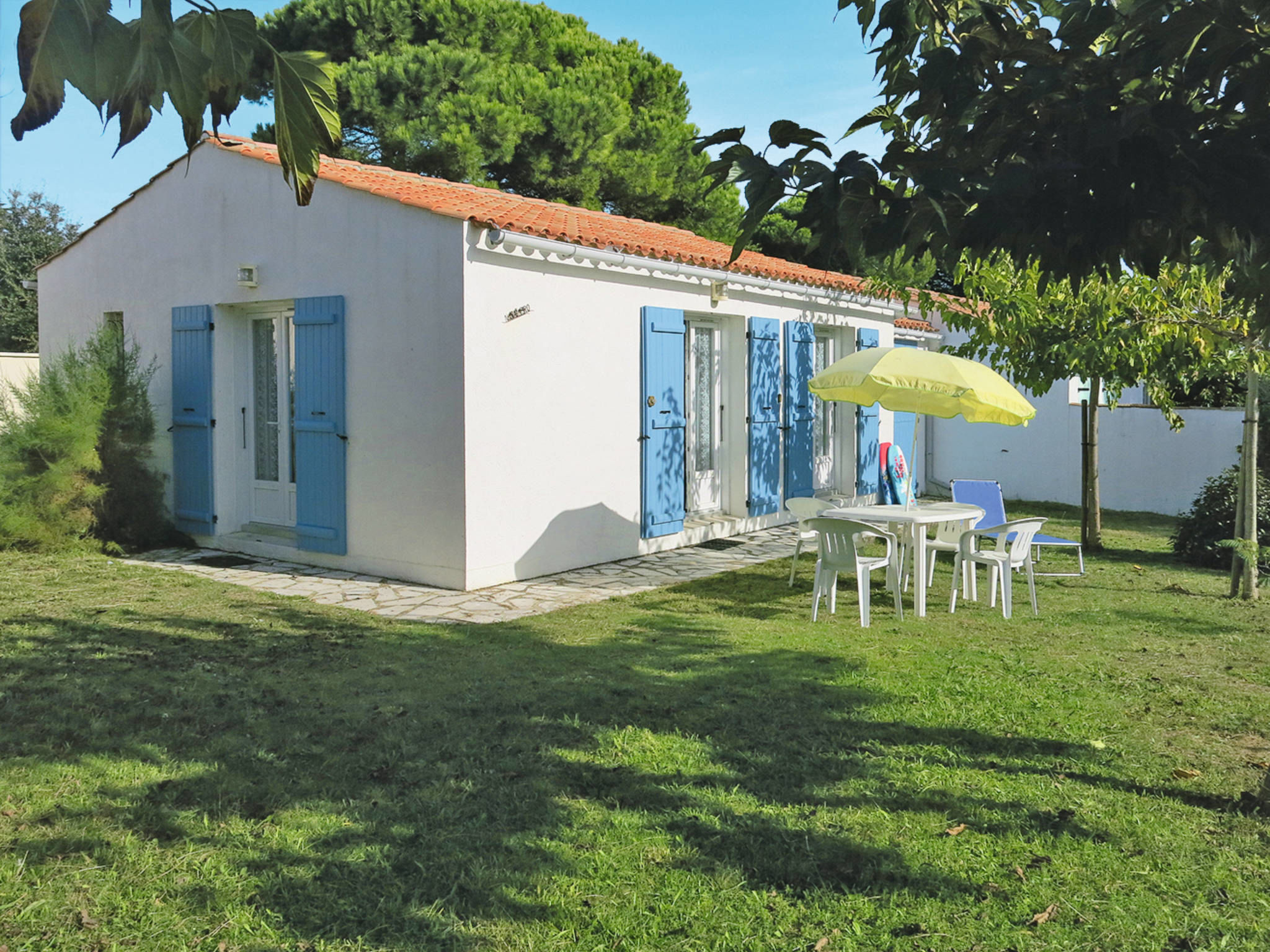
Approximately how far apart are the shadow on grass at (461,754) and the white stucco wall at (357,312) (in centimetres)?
202

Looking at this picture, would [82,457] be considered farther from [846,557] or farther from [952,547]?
[952,547]

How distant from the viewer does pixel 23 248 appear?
24625 millimetres

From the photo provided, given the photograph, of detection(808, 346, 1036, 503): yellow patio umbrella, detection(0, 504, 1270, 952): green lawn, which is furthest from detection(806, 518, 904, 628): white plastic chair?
detection(808, 346, 1036, 503): yellow patio umbrella

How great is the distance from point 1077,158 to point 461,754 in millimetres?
3426

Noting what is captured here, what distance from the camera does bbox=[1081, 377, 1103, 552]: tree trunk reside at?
436 inches

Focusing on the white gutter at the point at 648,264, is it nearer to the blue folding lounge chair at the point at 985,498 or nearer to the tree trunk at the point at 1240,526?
the blue folding lounge chair at the point at 985,498

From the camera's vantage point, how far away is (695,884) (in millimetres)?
3414

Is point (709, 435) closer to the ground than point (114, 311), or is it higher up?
closer to the ground

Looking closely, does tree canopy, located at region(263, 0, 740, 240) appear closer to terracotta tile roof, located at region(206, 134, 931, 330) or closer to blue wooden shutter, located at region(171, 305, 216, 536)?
terracotta tile roof, located at region(206, 134, 931, 330)

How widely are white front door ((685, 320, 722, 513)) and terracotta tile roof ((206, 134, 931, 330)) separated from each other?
918mm

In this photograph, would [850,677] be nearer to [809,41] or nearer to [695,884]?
[695,884]

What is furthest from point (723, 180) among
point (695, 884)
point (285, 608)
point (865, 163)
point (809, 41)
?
point (809, 41)

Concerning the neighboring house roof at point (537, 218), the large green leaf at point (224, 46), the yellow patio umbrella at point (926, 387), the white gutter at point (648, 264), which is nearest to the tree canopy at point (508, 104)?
the neighboring house roof at point (537, 218)

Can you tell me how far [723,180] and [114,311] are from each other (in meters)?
10.9
